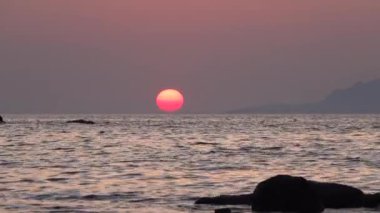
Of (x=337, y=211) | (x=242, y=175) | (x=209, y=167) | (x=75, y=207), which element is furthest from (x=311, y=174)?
(x=75, y=207)

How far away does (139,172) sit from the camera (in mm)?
40625

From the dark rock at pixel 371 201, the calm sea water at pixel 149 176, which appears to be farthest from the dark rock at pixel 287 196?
the dark rock at pixel 371 201

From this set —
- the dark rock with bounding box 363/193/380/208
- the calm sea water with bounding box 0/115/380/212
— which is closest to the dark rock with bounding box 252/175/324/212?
the calm sea water with bounding box 0/115/380/212

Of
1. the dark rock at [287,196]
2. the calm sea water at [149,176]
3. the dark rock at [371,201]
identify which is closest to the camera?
the dark rock at [287,196]

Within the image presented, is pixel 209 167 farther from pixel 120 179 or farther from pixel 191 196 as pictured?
pixel 191 196

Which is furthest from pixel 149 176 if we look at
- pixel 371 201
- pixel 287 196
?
pixel 287 196

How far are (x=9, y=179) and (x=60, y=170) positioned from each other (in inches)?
219

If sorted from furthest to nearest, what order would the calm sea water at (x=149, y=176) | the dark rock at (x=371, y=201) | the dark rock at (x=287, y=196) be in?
the calm sea water at (x=149, y=176) → the dark rock at (x=371, y=201) → the dark rock at (x=287, y=196)

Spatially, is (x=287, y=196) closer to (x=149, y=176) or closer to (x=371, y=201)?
(x=371, y=201)

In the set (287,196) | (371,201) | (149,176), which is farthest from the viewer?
(149,176)

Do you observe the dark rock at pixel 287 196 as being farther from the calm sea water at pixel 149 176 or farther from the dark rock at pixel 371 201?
the dark rock at pixel 371 201

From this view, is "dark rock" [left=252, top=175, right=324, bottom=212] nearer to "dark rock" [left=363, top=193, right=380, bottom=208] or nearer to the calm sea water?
the calm sea water

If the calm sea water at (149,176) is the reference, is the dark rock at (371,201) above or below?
below

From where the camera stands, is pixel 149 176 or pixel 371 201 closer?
pixel 371 201
